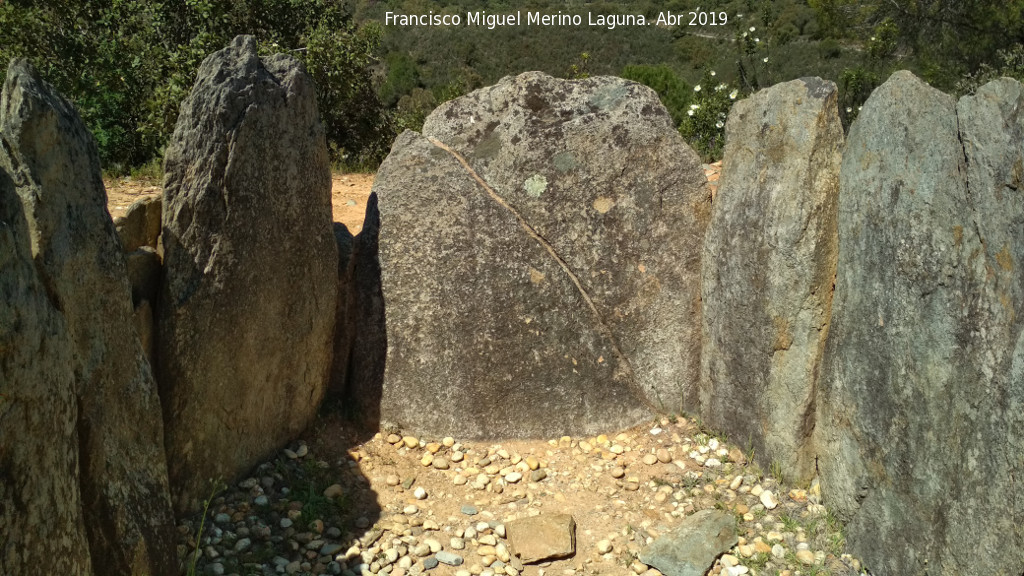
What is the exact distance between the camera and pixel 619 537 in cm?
440

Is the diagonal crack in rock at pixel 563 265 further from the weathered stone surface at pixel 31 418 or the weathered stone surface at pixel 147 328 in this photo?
the weathered stone surface at pixel 31 418

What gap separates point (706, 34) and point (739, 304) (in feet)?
75.6

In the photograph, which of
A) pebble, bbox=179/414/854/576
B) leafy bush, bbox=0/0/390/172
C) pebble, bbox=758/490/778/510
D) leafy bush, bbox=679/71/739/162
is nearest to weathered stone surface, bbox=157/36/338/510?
pebble, bbox=179/414/854/576

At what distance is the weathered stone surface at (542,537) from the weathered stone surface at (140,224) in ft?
6.96

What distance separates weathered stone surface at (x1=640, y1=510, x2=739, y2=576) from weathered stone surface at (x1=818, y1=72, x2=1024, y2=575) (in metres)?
0.53

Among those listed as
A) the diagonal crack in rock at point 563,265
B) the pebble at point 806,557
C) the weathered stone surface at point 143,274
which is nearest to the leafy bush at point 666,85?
the diagonal crack in rock at point 563,265

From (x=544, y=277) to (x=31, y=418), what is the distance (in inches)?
111

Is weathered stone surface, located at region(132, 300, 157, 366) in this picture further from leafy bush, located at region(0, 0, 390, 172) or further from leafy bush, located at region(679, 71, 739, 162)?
leafy bush, located at region(679, 71, 739, 162)

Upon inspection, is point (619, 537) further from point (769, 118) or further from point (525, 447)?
point (769, 118)

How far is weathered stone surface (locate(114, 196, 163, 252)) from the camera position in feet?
12.8

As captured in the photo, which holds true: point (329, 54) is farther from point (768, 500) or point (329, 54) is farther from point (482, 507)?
point (768, 500)

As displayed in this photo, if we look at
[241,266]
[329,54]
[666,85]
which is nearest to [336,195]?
[329,54]

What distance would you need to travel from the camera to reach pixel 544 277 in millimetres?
5051

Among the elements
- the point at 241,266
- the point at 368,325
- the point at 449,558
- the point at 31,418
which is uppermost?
the point at 241,266
